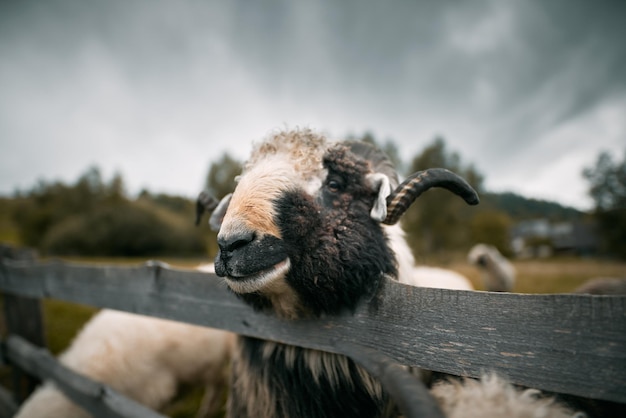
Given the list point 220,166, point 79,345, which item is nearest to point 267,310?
point 79,345

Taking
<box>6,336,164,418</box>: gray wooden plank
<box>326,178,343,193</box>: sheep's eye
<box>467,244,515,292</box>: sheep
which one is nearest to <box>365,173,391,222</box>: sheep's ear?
<box>326,178,343,193</box>: sheep's eye

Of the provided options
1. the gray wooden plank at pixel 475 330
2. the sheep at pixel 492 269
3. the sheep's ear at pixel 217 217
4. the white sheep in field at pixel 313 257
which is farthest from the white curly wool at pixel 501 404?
the sheep at pixel 492 269

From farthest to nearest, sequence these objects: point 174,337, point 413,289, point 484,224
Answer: point 484,224 < point 174,337 < point 413,289

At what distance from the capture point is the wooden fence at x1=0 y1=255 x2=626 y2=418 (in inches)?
35.7

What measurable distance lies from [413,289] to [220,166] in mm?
38842

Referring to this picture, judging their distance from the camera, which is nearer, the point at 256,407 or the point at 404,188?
the point at 404,188

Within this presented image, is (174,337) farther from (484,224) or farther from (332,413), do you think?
(484,224)

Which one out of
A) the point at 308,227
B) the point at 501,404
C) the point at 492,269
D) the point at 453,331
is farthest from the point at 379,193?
the point at 492,269

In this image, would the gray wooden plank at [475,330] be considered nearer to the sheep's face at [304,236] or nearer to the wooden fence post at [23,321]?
the sheep's face at [304,236]

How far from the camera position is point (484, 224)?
138 ft

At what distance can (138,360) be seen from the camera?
3.61 meters

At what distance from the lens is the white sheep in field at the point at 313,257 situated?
147 cm

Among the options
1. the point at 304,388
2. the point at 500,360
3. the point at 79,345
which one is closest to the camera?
the point at 500,360

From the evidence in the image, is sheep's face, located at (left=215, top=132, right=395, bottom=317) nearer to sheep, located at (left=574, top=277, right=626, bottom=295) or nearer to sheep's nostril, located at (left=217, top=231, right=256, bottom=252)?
sheep's nostril, located at (left=217, top=231, right=256, bottom=252)
